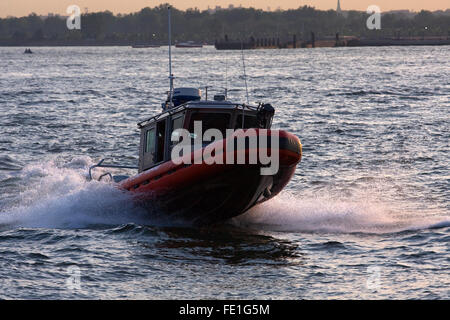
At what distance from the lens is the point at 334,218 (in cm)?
1708

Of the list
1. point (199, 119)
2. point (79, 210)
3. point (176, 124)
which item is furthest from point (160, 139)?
point (79, 210)

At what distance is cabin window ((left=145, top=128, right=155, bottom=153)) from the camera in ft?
A: 55.2

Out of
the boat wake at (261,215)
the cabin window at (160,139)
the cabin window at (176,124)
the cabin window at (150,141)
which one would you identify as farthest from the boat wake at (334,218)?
the cabin window at (176,124)

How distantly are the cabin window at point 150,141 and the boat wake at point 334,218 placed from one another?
228 centimetres

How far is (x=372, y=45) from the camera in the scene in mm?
198750

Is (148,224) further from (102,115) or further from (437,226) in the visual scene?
(102,115)

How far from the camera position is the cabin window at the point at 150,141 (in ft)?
55.2

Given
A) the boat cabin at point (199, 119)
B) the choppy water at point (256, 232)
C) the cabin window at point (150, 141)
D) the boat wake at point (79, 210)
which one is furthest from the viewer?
the boat wake at point (79, 210)

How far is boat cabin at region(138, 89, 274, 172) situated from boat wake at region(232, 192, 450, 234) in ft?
7.12

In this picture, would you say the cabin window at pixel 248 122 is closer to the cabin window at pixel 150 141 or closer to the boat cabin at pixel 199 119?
Result: the boat cabin at pixel 199 119

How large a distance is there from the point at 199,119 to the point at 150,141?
59.8 inches

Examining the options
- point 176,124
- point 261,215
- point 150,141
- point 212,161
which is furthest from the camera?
point 261,215

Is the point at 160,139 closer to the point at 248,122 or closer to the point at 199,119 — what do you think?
the point at 199,119
